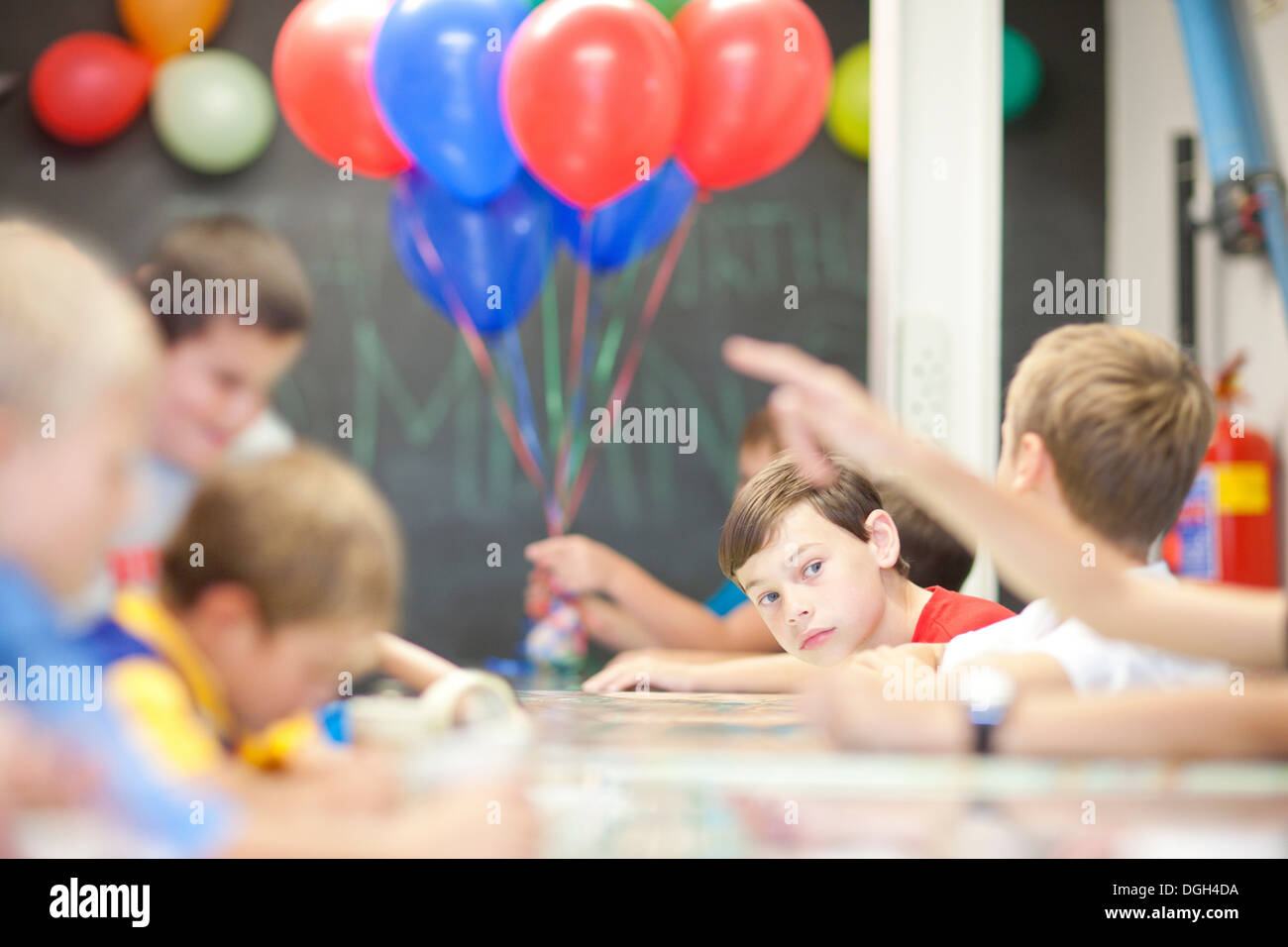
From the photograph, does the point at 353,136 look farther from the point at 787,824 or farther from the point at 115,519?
the point at 787,824

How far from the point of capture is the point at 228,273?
50.9 inches

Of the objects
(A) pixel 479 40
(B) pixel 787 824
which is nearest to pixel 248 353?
(A) pixel 479 40

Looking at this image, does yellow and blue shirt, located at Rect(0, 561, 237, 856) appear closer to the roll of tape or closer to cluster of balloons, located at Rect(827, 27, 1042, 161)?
the roll of tape

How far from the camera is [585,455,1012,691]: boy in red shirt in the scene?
0.96 m

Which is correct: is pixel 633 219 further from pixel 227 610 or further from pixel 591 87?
pixel 227 610

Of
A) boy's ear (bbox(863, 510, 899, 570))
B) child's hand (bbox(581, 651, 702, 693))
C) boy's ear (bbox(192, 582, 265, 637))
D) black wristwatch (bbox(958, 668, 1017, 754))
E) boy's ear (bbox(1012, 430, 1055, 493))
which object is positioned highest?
boy's ear (bbox(1012, 430, 1055, 493))

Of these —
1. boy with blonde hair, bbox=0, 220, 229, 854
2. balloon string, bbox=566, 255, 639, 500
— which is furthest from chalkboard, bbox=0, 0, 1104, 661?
boy with blonde hair, bbox=0, 220, 229, 854

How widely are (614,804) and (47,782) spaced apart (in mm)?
269

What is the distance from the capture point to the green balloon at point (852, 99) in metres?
2.22

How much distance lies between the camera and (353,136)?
1.66 m

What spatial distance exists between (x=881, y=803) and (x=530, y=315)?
1948mm

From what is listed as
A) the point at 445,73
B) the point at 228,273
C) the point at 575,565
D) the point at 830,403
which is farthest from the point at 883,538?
the point at 575,565

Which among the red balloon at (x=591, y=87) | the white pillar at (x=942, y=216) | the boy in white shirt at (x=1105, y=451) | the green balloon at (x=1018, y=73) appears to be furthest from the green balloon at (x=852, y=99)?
the boy in white shirt at (x=1105, y=451)

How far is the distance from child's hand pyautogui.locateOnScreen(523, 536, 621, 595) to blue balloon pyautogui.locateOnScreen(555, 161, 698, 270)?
0.53 metres
